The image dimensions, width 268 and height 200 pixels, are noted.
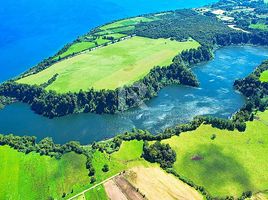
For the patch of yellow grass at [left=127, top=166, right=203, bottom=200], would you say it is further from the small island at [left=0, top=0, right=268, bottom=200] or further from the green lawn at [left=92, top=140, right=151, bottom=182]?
the green lawn at [left=92, top=140, right=151, bottom=182]

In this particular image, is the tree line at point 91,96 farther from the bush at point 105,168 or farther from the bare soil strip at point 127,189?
the bare soil strip at point 127,189

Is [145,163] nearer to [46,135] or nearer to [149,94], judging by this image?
[46,135]

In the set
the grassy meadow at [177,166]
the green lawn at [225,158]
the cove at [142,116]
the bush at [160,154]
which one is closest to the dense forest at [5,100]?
the cove at [142,116]

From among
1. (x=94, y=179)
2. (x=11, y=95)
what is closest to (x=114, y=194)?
(x=94, y=179)

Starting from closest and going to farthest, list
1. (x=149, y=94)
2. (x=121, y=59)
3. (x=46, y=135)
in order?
(x=46, y=135) < (x=149, y=94) < (x=121, y=59)

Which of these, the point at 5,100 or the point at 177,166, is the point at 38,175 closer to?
the point at 177,166

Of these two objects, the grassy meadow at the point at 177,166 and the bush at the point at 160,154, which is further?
the bush at the point at 160,154
